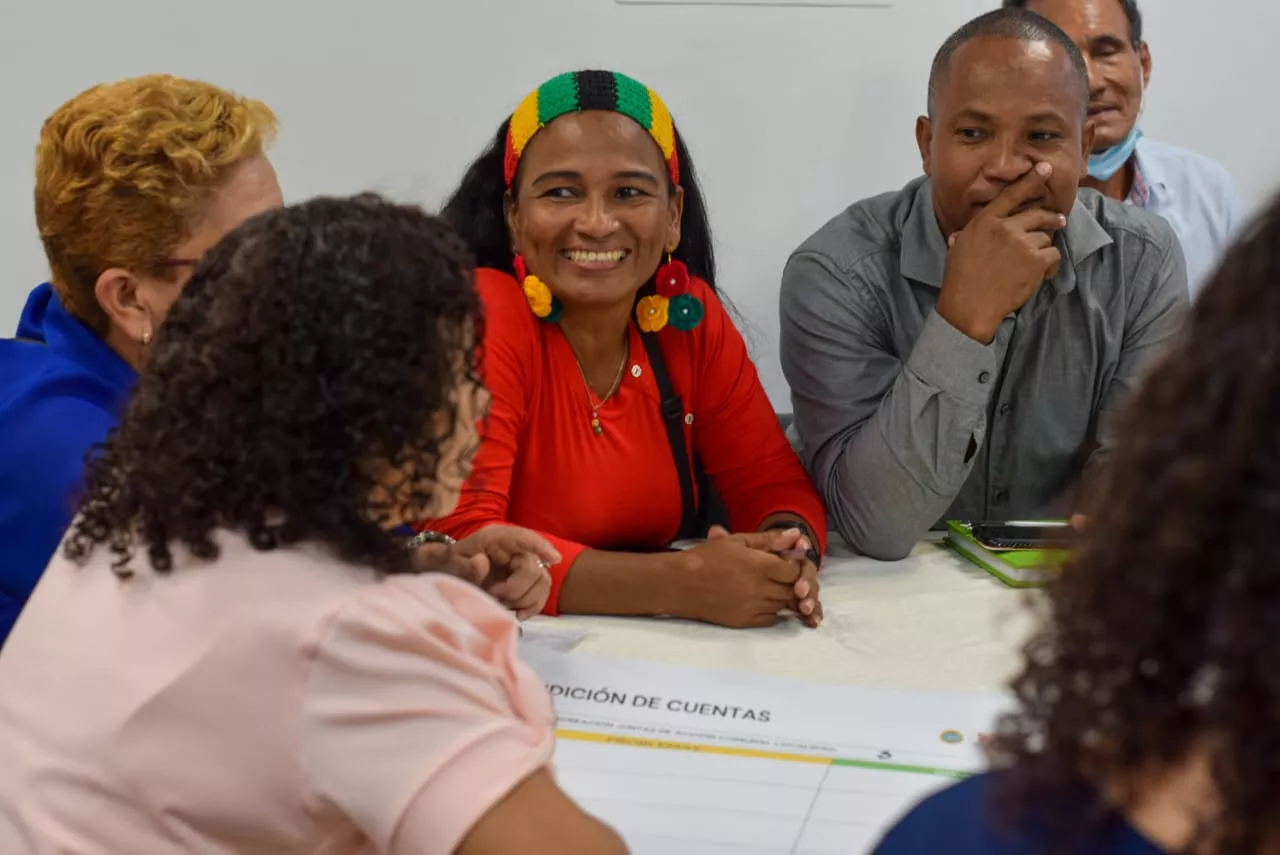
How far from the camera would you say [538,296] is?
1649 mm

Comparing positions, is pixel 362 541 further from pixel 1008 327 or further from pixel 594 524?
pixel 1008 327

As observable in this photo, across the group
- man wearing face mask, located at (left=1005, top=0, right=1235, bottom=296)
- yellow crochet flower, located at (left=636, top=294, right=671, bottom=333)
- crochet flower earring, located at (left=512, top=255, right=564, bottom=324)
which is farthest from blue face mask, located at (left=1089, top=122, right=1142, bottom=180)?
crochet flower earring, located at (left=512, top=255, right=564, bottom=324)

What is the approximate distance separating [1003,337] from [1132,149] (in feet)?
2.95

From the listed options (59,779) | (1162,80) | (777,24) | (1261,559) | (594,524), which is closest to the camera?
(1261,559)

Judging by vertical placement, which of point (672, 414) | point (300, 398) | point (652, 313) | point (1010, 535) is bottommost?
point (1010, 535)

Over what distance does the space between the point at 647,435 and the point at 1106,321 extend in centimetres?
71

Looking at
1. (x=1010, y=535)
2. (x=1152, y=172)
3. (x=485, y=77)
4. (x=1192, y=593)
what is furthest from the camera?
(x=1152, y=172)

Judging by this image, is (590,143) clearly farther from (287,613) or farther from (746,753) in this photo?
(287,613)

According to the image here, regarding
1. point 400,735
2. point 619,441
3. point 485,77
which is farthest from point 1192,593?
point 485,77

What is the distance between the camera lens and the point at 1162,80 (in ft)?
8.32

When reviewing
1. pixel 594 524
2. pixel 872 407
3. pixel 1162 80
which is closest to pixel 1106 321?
pixel 872 407

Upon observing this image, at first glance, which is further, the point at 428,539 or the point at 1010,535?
the point at 1010,535

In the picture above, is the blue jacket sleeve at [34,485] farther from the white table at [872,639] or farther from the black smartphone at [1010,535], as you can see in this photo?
the black smartphone at [1010,535]

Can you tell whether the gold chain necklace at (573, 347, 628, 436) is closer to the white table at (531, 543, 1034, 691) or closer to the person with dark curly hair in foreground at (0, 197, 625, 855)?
the white table at (531, 543, 1034, 691)
